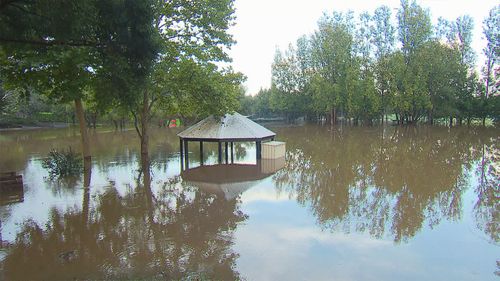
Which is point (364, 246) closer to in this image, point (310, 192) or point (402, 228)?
point (402, 228)

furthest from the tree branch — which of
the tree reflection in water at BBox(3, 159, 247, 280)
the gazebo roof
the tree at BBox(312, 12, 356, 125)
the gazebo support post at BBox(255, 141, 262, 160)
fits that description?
the tree at BBox(312, 12, 356, 125)

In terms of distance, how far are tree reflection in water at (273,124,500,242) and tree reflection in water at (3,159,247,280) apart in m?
3.25

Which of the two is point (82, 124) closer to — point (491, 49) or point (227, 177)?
point (227, 177)

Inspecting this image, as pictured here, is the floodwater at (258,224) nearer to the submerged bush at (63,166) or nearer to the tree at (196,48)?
the submerged bush at (63,166)

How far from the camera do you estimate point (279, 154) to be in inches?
840

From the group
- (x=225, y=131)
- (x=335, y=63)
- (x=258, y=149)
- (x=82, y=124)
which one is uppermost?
(x=335, y=63)

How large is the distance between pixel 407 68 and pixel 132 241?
4550 cm

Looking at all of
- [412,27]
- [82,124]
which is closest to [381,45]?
[412,27]

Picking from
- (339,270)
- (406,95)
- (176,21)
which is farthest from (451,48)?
(339,270)

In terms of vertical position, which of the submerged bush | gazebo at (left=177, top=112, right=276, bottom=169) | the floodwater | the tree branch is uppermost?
the tree branch

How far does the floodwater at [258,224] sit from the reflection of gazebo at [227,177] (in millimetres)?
94

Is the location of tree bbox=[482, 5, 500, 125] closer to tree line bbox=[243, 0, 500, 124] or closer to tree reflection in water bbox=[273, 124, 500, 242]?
tree line bbox=[243, 0, 500, 124]

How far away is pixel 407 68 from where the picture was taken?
45469 mm

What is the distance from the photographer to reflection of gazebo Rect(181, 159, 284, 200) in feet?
45.1
